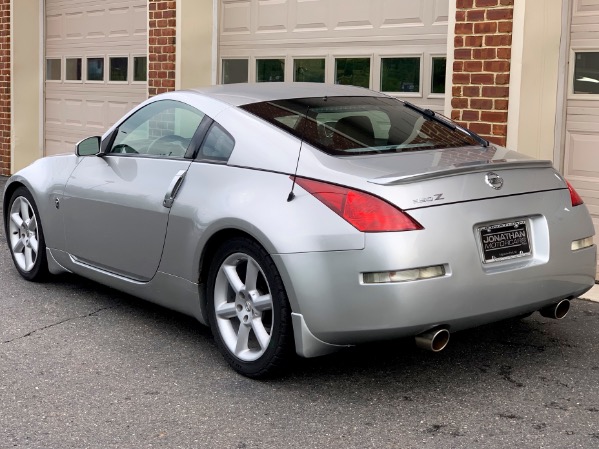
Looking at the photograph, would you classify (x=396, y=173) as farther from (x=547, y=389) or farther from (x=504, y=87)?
(x=504, y=87)

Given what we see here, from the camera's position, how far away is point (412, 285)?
4.29 meters

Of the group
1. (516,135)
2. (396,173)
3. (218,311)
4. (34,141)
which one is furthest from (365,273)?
(34,141)

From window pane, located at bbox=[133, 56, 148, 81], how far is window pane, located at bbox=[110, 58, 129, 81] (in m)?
0.19

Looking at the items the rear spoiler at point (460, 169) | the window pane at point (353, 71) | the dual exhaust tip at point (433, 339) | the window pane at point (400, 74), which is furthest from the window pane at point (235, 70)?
the dual exhaust tip at point (433, 339)

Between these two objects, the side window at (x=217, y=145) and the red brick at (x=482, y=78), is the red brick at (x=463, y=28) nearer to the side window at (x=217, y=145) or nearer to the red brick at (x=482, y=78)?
the red brick at (x=482, y=78)

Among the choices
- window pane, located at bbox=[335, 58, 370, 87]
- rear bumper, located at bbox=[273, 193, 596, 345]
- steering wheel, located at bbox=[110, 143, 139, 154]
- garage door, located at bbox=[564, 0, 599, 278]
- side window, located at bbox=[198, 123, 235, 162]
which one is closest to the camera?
rear bumper, located at bbox=[273, 193, 596, 345]

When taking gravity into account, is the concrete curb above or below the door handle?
below

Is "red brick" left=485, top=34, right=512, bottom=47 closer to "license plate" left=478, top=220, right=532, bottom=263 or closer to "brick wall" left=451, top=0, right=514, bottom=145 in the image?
"brick wall" left=451, top=0, right=514, bottom=145

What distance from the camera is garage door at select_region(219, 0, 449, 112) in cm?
863

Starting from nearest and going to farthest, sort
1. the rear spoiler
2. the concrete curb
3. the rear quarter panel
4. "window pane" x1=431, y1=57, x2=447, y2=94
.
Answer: the rear spoiler, the rear quarter panel, the concrete curb, "window pane" x1=431, y1=57, x2=447, y2=94

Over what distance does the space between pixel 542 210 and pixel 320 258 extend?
1.16m

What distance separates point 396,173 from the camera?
14.8 ft

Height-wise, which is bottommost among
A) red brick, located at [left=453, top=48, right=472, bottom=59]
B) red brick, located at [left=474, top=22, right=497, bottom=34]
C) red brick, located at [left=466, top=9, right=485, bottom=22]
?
red brick, located at [left=453, top=48, right=472, bottom=59]

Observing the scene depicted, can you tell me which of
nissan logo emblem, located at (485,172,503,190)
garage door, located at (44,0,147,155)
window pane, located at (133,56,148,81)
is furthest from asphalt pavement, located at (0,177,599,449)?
garage door, located at (44,0,147,155)
